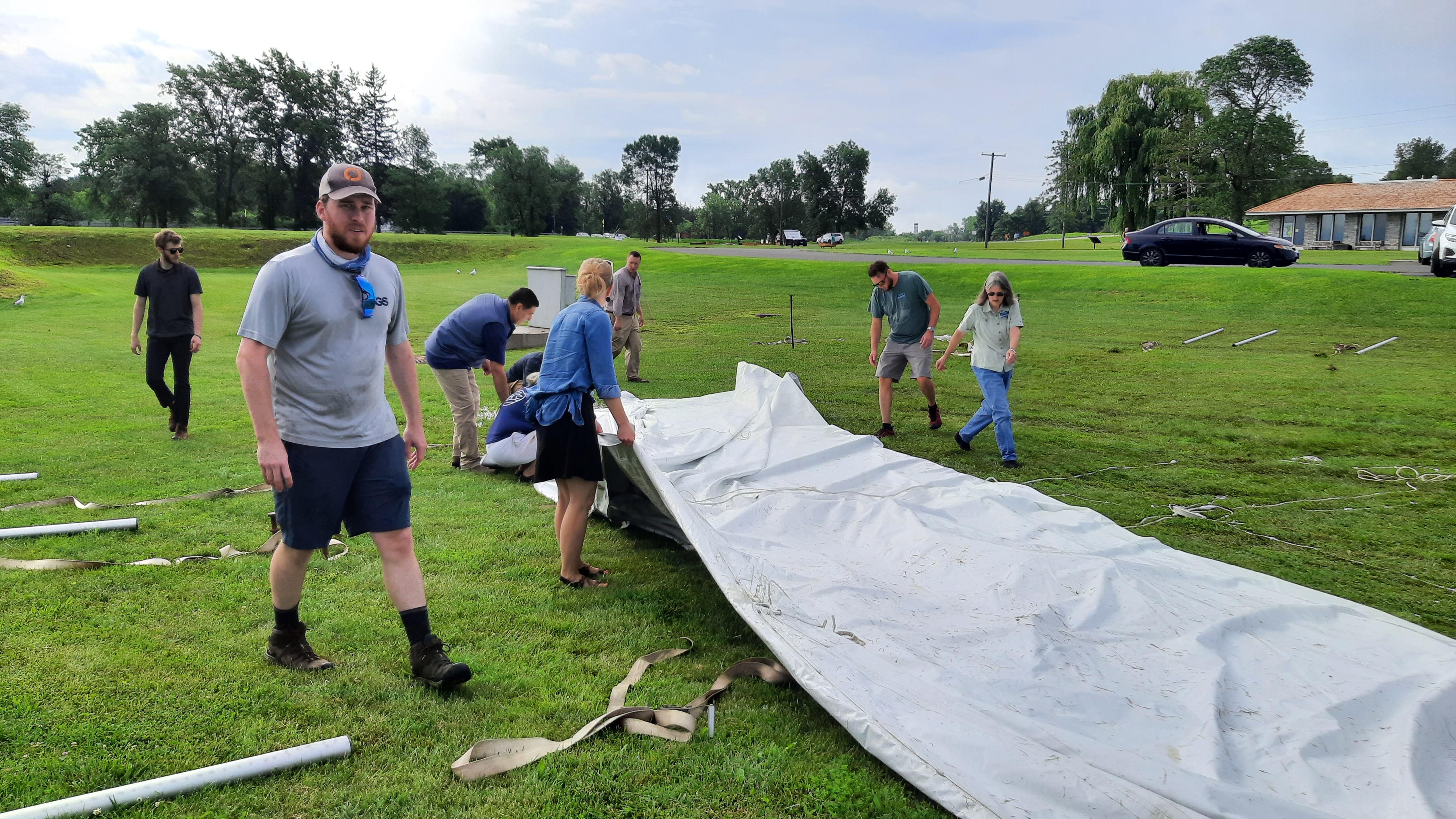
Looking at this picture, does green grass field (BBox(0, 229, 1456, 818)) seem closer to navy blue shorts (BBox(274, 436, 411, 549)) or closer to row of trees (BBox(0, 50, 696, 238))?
navy blue shorts (BBox(274, 436, 411, 549))

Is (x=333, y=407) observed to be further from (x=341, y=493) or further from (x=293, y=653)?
(x=293, y=653)

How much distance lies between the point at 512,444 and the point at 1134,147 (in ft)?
139

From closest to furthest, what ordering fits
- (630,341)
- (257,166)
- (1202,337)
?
(630,341) < (1202,337) < (257,166)

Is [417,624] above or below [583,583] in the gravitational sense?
above

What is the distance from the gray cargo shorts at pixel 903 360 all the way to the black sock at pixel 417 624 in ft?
18.9

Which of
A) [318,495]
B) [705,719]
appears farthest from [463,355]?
[705,719]

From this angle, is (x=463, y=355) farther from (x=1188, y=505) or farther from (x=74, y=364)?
(x=74, y=364)

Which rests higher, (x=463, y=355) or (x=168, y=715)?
(x=463, y=355)

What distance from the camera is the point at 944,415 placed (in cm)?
947

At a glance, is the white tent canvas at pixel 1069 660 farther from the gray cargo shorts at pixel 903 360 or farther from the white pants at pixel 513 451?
the gray cargo shorts at pixel 903 360

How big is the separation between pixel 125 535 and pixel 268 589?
4.82 feet

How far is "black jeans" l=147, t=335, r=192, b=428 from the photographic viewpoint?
7.42 m

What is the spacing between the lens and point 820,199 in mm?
81312

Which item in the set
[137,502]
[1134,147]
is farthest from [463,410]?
[1134,147]
